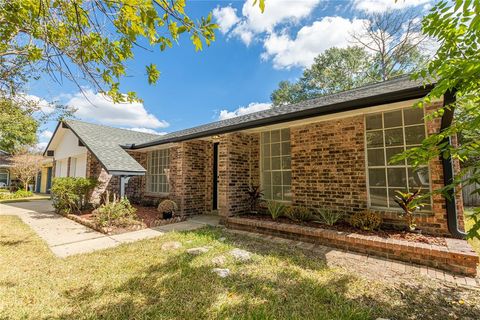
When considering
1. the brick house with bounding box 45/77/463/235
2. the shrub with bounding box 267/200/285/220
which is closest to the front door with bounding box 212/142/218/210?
the brick house with bounding box 45/77/463/235

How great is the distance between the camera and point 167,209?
313 inches

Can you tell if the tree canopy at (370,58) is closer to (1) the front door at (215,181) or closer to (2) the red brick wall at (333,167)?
(2) the red brick wall at (333,167)

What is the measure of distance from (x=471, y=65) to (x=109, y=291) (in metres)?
4.63

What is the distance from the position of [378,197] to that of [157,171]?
30.6 feet

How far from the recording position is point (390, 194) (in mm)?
5125

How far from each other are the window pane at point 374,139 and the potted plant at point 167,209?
646 centimetres

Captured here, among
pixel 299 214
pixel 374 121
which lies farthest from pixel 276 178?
pixel 374 121

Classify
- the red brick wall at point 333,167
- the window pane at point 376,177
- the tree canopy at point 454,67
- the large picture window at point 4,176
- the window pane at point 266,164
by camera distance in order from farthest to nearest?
the large picture window at point 4,176 → the window pane at point 266,164 → the red brick wall at point 333,167 → the window pane at point 376,177 → the tree canopy at point 454,67

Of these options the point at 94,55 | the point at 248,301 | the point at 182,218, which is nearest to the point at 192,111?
the point at 182,218

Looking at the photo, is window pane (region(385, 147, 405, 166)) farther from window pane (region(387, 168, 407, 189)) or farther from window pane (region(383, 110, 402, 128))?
window pane (region(383, 110, 402, 128))

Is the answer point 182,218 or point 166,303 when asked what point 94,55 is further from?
point 182,218

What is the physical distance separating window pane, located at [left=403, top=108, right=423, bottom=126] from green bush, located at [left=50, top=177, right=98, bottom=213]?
35.6 ft

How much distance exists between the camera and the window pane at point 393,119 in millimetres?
5090

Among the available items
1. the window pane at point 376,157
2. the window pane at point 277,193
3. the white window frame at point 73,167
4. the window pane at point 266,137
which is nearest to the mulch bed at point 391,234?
the window pane at point 277,193
